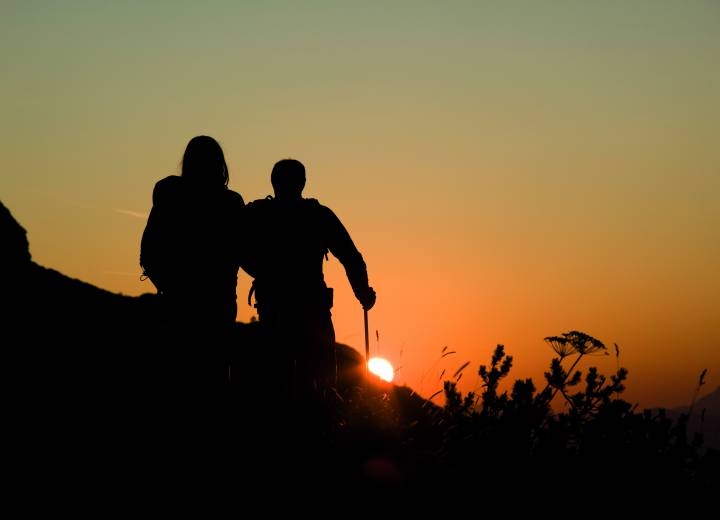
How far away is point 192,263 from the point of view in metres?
6.95

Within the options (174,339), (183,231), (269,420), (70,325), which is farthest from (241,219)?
(70,325)

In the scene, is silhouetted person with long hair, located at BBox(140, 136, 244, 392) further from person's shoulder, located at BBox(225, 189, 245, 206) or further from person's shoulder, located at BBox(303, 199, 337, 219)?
person's shoulder, located at BBox(303, 199, 337, 219)

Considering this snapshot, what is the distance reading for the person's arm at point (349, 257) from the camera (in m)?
8.30

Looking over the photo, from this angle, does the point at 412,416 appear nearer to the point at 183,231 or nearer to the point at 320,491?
the point at 320,491

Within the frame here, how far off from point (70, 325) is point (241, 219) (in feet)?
20.8

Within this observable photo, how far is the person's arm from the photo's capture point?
830cm

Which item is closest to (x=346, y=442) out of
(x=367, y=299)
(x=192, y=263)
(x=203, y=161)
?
(x=192, y=263)

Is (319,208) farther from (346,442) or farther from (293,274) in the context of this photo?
(346,442)

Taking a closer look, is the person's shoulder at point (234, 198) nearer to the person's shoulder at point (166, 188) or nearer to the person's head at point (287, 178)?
the person's shoulder at point (166, 188)

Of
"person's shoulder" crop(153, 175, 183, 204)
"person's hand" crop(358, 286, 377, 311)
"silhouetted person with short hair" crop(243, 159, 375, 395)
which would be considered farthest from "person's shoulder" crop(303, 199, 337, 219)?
"person's shoulder" crop(153, 175, 183, 204)

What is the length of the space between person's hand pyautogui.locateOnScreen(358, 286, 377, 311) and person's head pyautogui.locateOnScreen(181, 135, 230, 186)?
2.13 metres

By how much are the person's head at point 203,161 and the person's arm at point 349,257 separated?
1528mm

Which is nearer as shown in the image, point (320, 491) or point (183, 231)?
point (320, 491)

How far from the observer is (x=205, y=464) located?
541 centimetres
